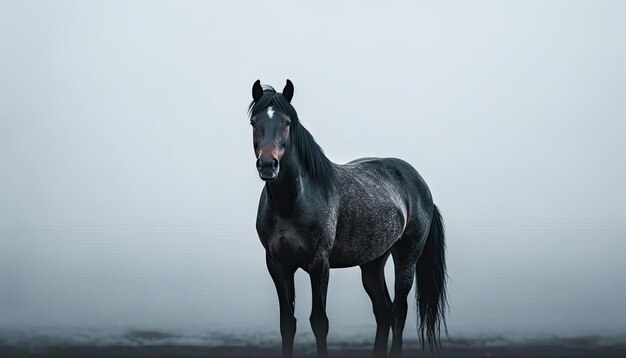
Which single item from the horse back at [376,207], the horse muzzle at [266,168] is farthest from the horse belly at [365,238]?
the horse muzzle at [266,168]

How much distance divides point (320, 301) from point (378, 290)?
1947 millimetres

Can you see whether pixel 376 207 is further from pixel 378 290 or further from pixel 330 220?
pixel 378 290

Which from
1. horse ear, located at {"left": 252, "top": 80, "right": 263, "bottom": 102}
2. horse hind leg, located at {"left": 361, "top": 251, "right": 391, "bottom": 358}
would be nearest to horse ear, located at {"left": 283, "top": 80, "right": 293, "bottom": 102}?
horse ear, located at {"left": 252, "top": 80, "right": 263, "bottom": 102}

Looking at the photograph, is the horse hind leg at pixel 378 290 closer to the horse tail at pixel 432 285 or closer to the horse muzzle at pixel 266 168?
the horse tail at pixel 432 285

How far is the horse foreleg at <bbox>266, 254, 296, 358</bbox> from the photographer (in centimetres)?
855

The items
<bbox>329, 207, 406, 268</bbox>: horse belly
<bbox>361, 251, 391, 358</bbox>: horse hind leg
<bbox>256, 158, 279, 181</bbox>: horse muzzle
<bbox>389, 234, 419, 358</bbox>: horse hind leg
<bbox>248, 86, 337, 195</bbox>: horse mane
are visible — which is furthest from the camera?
<bbox>361, 251, 391, 358</bbox>: horse hind leg

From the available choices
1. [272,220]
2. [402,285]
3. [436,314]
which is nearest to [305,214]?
[272,220]

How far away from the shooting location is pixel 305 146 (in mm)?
8492

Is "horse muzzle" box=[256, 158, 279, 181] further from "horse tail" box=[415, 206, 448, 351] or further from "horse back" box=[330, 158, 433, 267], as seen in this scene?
"horse tail" box=[415, 206, 448, 351]

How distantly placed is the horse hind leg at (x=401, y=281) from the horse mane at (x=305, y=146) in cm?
175

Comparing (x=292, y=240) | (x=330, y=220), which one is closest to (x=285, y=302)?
(x=292, y=240)

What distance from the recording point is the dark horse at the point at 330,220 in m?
8.23

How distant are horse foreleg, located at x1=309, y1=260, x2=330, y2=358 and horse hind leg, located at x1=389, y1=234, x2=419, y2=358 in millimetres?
1754

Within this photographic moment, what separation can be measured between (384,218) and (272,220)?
1520mm
